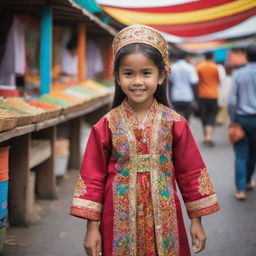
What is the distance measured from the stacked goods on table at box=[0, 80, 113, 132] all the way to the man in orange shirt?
8.94 feet

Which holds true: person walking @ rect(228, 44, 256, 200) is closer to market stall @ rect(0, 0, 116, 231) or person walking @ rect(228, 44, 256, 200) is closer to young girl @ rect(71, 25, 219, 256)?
market stall @ rect(0, 0, 116, 231)

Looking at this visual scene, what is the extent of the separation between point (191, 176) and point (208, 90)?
7.79 metres

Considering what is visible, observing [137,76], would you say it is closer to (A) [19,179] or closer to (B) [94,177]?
(B) [94,177]

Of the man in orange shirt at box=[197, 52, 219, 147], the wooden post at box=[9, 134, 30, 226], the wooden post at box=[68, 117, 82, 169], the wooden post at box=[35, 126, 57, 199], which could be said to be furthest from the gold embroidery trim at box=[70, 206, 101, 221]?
the man in orange shirt at box=[197, 52, 219, 147]

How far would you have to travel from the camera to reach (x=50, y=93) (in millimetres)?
6207

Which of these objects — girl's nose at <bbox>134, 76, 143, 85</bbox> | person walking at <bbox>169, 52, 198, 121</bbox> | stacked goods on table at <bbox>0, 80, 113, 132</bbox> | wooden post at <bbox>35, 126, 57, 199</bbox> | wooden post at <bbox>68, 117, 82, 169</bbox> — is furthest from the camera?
person walking at <bbox>169, 52, 198, 121</bbox>

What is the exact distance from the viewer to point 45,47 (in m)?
6.13

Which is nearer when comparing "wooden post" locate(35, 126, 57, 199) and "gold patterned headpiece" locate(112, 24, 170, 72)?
"gold patterned headpiece" locate(112, 24, 170, 72)

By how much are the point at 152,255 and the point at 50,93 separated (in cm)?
405

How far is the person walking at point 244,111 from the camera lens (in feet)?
18.0

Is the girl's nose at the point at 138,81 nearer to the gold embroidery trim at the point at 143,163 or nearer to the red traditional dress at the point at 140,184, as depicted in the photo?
the red traditional dress at the point at 140,184

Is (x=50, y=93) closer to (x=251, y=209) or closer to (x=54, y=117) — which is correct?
(x=54, y=117)

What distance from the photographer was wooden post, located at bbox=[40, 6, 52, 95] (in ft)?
19.7

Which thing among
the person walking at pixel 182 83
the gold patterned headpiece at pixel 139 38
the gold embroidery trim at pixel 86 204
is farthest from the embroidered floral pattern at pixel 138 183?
the person walking at pixel 182 83
